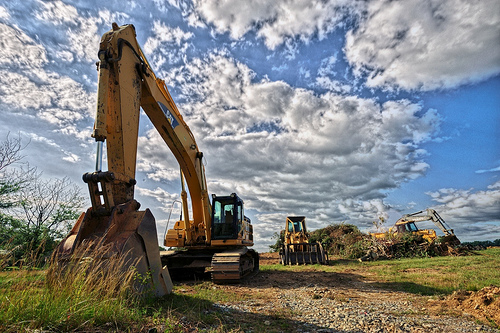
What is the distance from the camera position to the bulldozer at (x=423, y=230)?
21891 millimetres

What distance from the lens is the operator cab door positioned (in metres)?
10.9

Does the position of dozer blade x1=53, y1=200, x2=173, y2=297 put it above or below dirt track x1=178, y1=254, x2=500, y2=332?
above

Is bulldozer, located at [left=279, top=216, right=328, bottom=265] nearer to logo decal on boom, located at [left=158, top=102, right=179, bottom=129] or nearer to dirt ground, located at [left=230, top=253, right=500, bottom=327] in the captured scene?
dirt ground, located at [left=230, top=253, right=500, bottom=327]

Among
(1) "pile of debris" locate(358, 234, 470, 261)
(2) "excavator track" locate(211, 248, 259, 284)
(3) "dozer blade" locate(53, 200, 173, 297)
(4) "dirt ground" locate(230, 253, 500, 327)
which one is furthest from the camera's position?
(1) "pile of debris" locate(358, 234, 470, 261)

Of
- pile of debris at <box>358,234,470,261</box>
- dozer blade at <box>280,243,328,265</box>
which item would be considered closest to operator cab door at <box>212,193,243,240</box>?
dozer blade at <box>280,243,328,265</box>

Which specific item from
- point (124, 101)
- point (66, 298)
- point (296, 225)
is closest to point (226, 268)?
point (124, 101)

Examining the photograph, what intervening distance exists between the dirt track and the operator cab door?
11.1ft

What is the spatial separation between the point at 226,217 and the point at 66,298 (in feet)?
26.0

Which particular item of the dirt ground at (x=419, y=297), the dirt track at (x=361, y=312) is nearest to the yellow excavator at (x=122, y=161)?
the dirt track at (x=361, y=312)

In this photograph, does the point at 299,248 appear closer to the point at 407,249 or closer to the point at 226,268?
the point at 407,249

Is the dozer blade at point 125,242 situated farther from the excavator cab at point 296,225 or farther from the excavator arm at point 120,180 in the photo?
the excavator cab at point 296,225

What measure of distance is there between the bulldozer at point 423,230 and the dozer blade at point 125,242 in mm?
20589

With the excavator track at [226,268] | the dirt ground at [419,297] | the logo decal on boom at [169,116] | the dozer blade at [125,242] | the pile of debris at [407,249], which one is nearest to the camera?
the dozer blade at [125,242]

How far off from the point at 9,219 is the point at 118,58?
52.2ft
